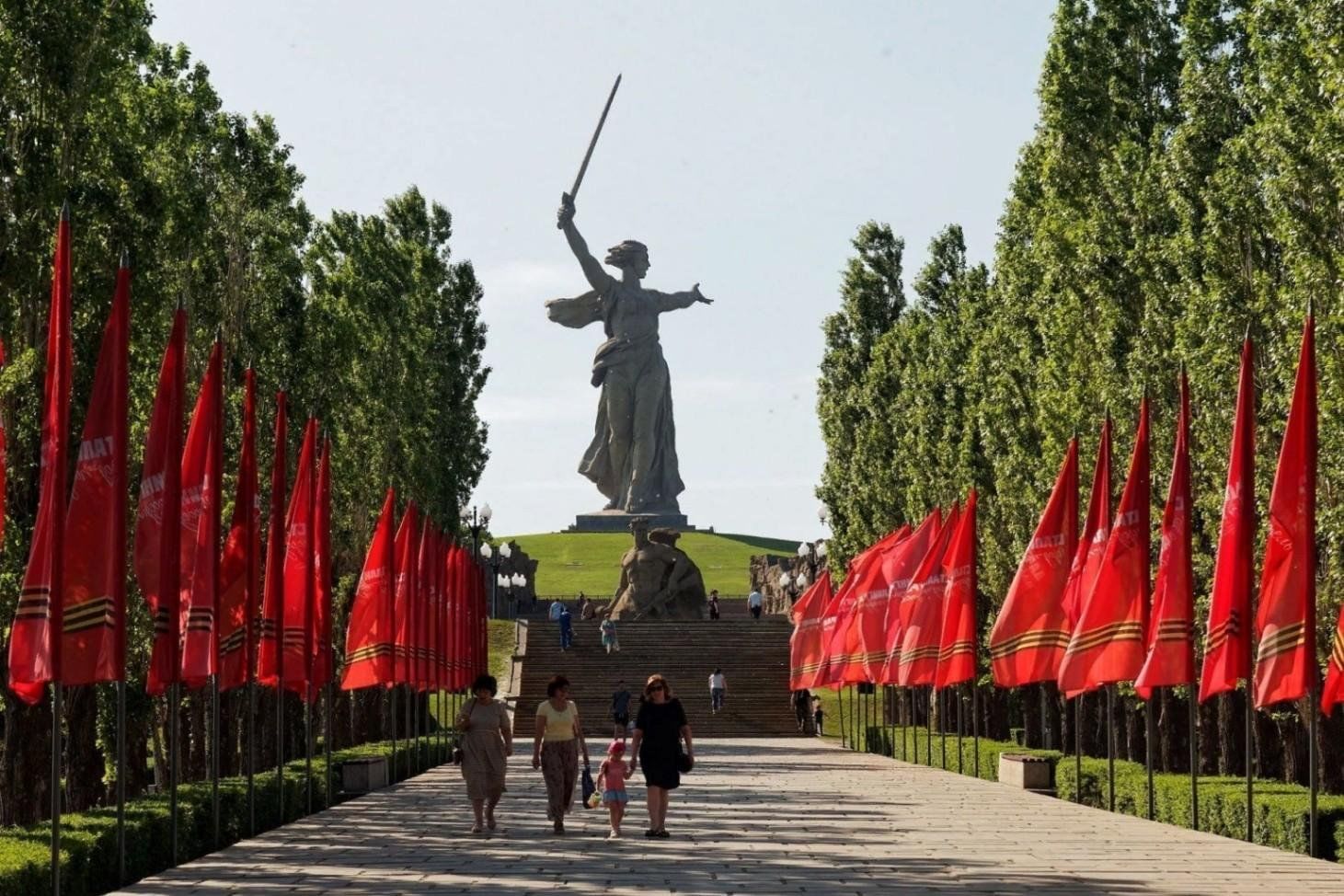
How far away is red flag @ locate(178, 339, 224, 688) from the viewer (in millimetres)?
24422

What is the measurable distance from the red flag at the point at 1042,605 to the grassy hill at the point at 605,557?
83032 millimetres

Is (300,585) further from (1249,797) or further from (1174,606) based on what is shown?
(1249,797)

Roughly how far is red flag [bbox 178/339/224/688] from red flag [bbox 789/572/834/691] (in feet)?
99.5

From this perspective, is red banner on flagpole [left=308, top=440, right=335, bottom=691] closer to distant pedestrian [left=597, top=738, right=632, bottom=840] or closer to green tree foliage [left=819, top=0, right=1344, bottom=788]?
distant pedestrian [left=597, top=738, right=632, bottom=840]

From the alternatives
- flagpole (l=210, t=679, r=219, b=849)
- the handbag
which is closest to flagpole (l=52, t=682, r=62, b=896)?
flagpole (l=210, t=679, r=219, b=849)

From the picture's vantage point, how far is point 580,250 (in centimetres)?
10069

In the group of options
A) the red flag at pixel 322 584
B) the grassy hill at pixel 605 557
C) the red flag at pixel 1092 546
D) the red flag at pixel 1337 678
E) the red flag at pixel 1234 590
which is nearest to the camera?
the red flag at pixel 1337 678

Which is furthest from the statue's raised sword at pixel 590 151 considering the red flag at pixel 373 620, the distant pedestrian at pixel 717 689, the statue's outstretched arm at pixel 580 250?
the red flag at pixel 373 620

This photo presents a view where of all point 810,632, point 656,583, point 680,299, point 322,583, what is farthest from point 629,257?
point 322,583

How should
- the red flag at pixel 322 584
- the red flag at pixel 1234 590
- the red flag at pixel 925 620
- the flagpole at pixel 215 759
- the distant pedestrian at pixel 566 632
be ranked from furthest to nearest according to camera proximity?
the distant pedestrian at pixel 566 632, the red flag at pixel 925 620, the red flag at pixel 322 584, the flagpole at pixel 215 759, the red flag at pixel 1234 590

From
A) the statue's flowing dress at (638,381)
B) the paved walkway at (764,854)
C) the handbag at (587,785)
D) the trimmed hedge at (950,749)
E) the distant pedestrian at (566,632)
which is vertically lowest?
the trimmed hedge at (950,749)

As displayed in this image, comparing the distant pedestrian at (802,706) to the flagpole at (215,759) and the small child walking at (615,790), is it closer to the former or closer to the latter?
the small child walking at (615,790)

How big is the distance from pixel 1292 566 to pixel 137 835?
37.6 ft

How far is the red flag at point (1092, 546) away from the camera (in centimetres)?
2991
